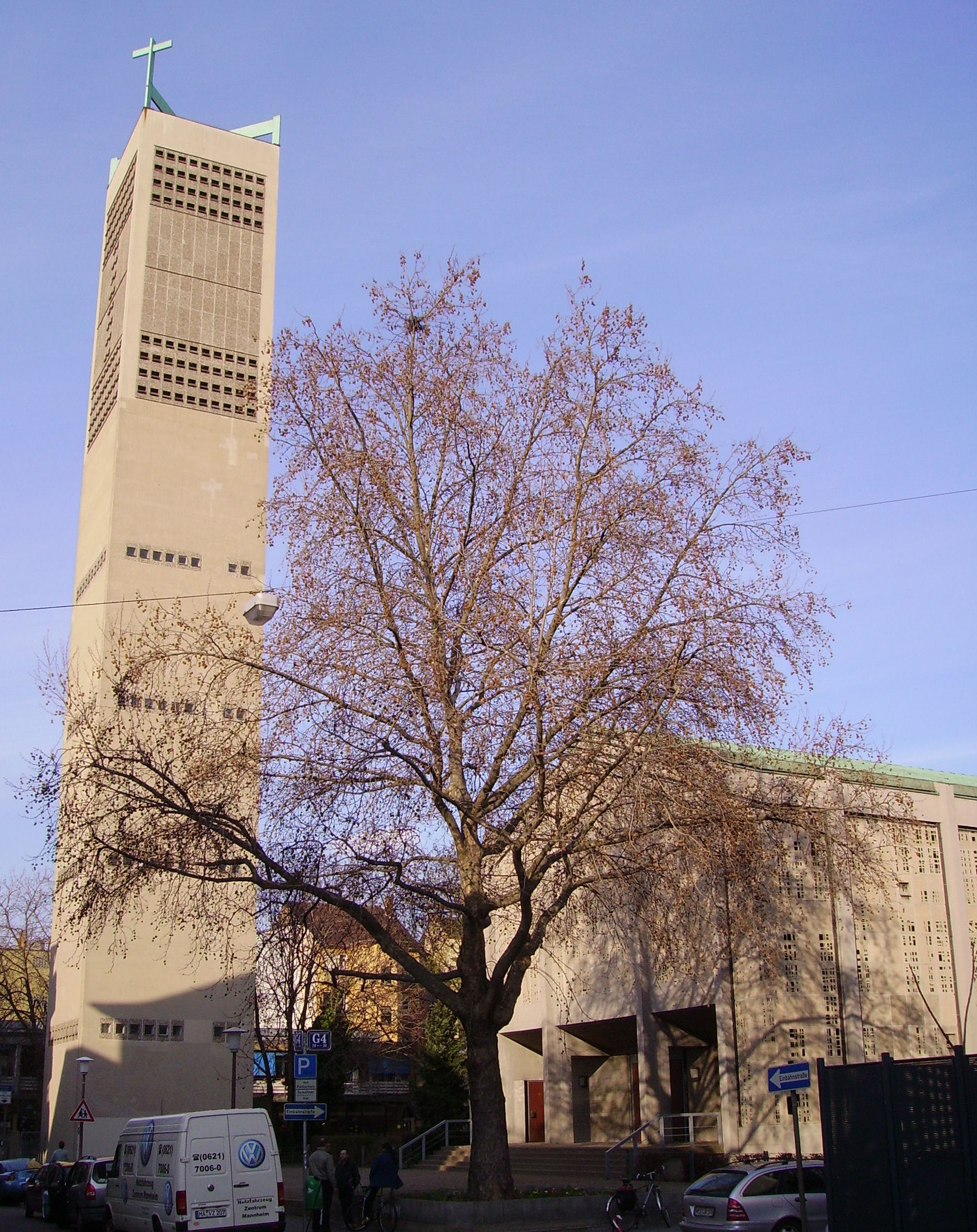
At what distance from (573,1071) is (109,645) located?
2012 cm

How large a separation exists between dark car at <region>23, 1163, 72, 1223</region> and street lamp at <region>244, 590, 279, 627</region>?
45.5ft

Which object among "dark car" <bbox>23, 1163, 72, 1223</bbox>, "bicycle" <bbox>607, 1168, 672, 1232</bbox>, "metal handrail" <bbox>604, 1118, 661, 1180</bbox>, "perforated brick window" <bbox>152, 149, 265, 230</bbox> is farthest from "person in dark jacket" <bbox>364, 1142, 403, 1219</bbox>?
"perforated brick window" <bbox>152, 149, 265, 230</bbox>

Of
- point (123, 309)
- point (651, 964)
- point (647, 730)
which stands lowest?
point (651, 964)

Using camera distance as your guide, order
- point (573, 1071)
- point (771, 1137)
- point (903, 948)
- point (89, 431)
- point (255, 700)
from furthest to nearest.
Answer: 1. point (89, 431)
2. point (573, 1071)
3. point (903, 948)
4. point (771, 1137)
5. point (255, 700)

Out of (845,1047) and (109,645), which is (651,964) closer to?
(845,1047)

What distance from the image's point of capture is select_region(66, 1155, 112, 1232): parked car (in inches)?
917

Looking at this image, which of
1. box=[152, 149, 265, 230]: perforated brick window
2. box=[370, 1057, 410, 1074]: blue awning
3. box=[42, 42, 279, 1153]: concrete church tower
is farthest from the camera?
box=[370, 1057, 410, 1074]: blue awning

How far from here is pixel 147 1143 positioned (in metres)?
19.4

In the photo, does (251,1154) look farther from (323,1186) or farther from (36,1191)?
(36,1191)

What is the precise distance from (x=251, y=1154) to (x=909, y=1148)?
389 inches

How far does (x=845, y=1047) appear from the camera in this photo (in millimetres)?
28266

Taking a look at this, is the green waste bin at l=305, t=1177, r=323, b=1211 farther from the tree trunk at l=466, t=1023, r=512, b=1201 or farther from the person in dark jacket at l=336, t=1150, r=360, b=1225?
the tree trunk at l=466, t=1023, r=512, b=1201

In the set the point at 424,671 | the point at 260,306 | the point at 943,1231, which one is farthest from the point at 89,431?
the point at 943,1231

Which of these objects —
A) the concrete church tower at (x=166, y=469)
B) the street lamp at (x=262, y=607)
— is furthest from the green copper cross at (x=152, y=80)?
the street lamp at (x=262, y=607)
